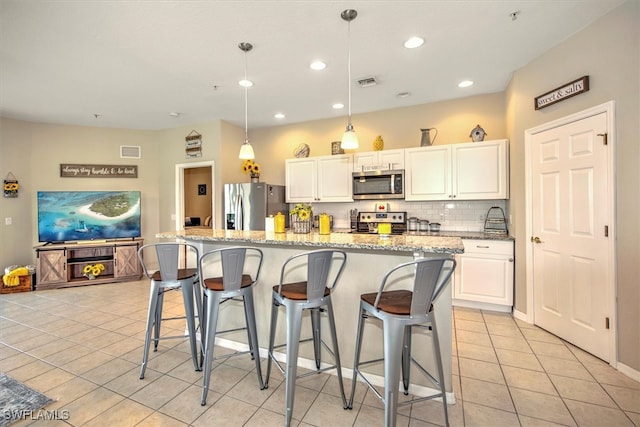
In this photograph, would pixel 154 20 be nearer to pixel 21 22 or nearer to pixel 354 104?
pixel 21 22

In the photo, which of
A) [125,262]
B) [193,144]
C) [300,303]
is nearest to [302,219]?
[300,303]

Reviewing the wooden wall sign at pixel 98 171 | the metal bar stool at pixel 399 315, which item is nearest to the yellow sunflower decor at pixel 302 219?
the metal bar stool at pixel 399 315

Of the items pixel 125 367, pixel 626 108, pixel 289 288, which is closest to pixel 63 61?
pixel 125 367

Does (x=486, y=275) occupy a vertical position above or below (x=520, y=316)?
above

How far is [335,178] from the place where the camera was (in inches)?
187

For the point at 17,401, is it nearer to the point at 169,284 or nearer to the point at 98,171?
the point at 169,284

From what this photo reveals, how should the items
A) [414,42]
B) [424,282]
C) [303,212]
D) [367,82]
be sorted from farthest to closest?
1. [367,82]
2. [414,42]
3. [303,212]
4. [424,282]

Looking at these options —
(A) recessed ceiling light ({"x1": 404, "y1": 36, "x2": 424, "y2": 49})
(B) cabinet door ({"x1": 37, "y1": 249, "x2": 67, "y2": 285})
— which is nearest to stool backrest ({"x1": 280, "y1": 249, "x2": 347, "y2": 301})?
(A) recessed ceiling light ({"x1": 404, "y1": 36, "x2": 424, "y2": 49})

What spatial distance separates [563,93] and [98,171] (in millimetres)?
6978

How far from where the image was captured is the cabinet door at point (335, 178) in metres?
4.67

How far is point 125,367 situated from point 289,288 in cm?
167

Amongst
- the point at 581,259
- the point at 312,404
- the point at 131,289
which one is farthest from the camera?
the point at 131,289

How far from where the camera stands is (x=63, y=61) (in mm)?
3027

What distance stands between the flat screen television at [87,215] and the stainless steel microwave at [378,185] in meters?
4.10
